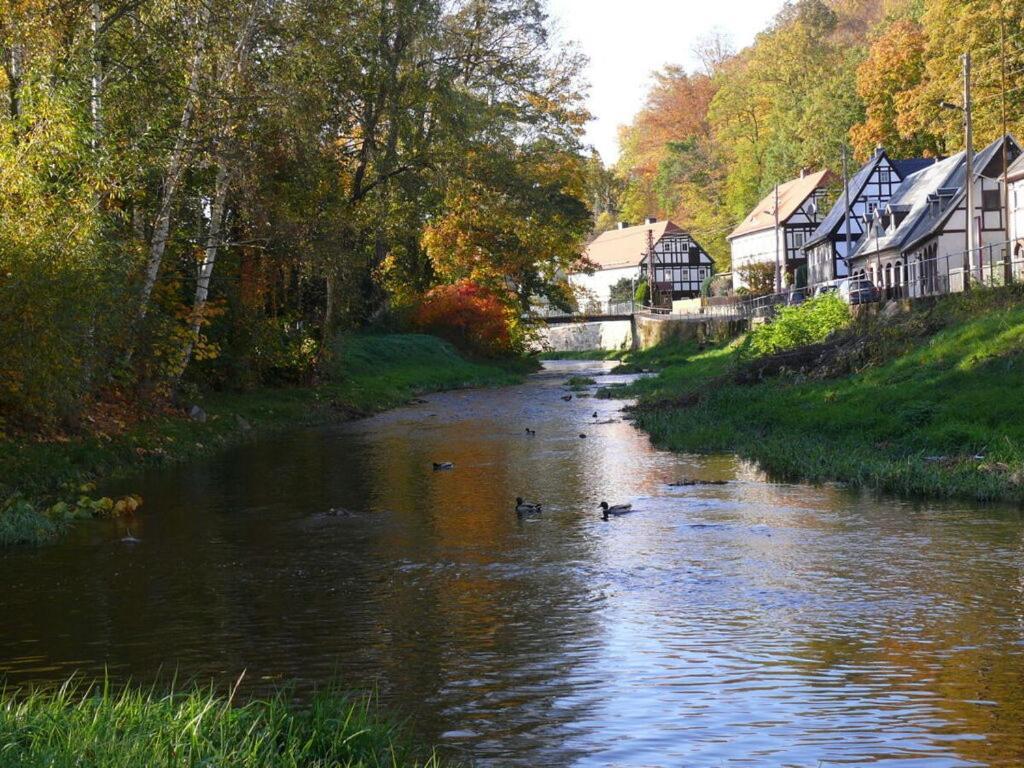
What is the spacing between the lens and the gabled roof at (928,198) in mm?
60219

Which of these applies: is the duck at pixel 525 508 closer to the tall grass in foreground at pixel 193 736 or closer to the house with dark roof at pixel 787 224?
the tall grass in foreground at pixel 193 736

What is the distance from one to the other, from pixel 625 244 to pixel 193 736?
396ft

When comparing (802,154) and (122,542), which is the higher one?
(802,154)

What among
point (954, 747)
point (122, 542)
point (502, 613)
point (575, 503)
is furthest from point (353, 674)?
point (575, 503)

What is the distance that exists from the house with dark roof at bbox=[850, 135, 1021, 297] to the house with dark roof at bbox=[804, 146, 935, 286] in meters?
4.18

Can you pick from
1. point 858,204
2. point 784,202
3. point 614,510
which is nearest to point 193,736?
point 614,510

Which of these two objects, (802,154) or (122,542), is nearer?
(122,542)

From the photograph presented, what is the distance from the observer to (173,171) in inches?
1056

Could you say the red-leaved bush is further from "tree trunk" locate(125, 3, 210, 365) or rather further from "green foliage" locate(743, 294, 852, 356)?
"tree trunk" locate(125, 3, 210, 365)

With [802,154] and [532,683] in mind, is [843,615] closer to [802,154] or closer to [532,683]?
[532,683]

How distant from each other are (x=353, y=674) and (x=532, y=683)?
1.52 metres

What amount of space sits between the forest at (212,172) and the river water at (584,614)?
13.9 feet

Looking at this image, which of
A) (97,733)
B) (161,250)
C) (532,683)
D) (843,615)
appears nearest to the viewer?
(97,733)

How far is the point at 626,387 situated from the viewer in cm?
4712
